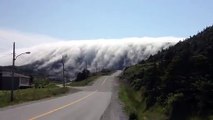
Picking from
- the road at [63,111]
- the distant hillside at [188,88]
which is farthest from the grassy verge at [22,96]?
the distant hillside at [188,88]

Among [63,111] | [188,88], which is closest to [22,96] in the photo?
[188,88]

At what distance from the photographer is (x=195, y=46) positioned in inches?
2147

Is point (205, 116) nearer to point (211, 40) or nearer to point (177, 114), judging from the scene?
point (177, 114)

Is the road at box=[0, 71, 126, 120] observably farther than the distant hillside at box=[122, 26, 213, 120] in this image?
No

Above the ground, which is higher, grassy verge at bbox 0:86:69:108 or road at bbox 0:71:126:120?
grassy verge at bbox 0:86:69:108

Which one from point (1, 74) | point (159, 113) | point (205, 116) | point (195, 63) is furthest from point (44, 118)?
point (1, 74)

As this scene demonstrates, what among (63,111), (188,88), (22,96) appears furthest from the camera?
(22,96)

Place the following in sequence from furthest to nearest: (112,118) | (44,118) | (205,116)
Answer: (205,116)
(112,118)
(44,118)

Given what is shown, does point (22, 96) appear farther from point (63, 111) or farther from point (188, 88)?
point (63, 111)

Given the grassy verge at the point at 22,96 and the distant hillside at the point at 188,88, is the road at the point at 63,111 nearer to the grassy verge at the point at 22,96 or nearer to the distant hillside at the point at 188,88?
the distant hillside at the point at 188,88

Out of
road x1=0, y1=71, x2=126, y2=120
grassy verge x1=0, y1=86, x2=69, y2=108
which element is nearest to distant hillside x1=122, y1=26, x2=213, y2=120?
road x1=0, y1=71, x2=126, y2=120

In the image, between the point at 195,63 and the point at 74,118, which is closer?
the point at 74,118

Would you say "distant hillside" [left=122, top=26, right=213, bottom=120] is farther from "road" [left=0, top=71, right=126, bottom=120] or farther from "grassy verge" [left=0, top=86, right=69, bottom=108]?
"grassy verge" [left=0, top=86, right=69, bottom=108]

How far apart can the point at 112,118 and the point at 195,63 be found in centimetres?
2142
